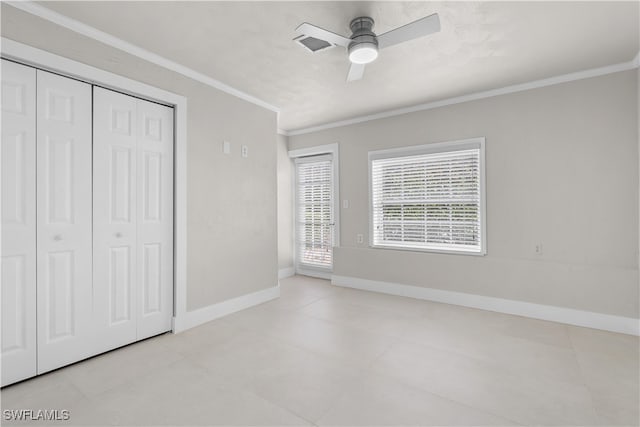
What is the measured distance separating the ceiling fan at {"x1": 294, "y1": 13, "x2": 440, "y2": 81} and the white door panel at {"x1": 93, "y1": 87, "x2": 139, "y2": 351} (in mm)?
1700

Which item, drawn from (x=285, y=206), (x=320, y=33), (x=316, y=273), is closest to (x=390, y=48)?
(x=320, y=33)

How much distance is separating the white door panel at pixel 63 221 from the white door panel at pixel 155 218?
42 centimetres

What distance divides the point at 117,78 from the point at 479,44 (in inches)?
122

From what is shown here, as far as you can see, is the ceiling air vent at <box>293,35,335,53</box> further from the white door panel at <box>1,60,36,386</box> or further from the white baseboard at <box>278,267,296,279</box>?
the white baseboard at <box>278,267,296,279</box>

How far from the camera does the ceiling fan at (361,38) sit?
2.10 meters

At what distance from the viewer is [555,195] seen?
3445 millimetres

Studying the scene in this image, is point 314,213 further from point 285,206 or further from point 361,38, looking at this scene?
point 361,38

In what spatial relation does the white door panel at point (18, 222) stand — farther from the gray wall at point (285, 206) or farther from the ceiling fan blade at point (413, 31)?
the gray wall at point (285, 206)

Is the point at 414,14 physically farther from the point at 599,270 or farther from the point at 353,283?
the point at 353,283

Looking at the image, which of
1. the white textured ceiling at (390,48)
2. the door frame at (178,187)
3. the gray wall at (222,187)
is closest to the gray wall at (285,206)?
the gray wall at (222,187)

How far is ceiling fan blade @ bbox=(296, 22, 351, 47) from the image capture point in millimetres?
2045

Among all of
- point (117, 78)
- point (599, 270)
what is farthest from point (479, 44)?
point (117, 78)

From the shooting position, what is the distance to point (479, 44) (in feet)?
8.88

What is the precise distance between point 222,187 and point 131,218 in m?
1.03
